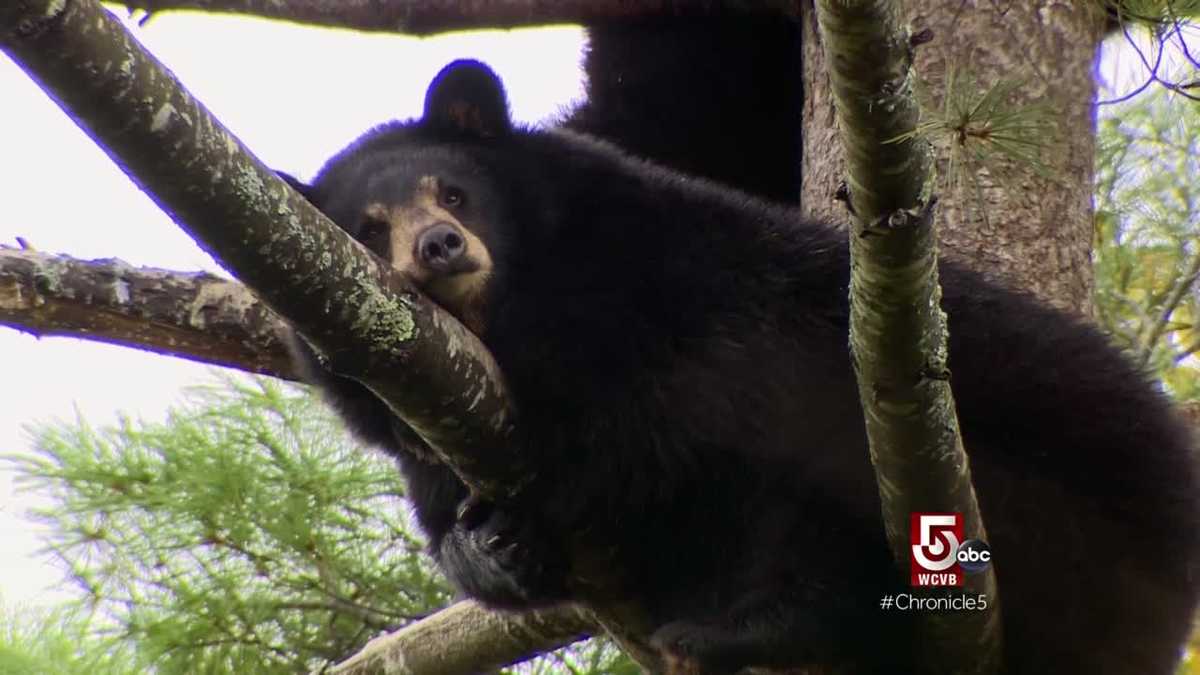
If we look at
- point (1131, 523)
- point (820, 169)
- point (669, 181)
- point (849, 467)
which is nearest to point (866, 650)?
point (849, 467)

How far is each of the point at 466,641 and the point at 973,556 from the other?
251 centimetres

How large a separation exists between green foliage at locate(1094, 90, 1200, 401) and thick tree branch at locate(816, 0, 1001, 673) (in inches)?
87.8

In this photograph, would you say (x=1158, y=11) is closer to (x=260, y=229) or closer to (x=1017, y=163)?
(x=1017, y=163)

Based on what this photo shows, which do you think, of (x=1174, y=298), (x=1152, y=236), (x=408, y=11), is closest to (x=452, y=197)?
(x=408, y=11)

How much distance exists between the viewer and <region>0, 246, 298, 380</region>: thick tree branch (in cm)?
442

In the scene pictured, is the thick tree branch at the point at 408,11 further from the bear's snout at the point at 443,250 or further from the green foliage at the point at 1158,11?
the green foliage at the point at 1158,11

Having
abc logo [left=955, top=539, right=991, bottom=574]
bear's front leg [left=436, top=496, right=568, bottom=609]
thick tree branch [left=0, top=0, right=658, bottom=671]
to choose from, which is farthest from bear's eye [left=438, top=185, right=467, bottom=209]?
abc logo [left=955, top=539, right=991, bottom=574]

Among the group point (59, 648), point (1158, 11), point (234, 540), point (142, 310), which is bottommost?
point (59, 648)

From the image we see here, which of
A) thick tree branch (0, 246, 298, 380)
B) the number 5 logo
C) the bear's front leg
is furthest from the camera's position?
thick tree branch (0, 246, 298, 380)

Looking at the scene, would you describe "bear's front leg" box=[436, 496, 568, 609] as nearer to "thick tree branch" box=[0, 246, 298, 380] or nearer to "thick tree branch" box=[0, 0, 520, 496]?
"thick tree branch" box=[0, 0, 520, 496]

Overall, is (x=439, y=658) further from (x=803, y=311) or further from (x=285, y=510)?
(x=803, y=311)

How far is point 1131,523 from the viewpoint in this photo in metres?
3.64

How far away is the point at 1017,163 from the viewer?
4.38 m

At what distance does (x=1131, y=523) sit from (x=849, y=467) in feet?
2.41
